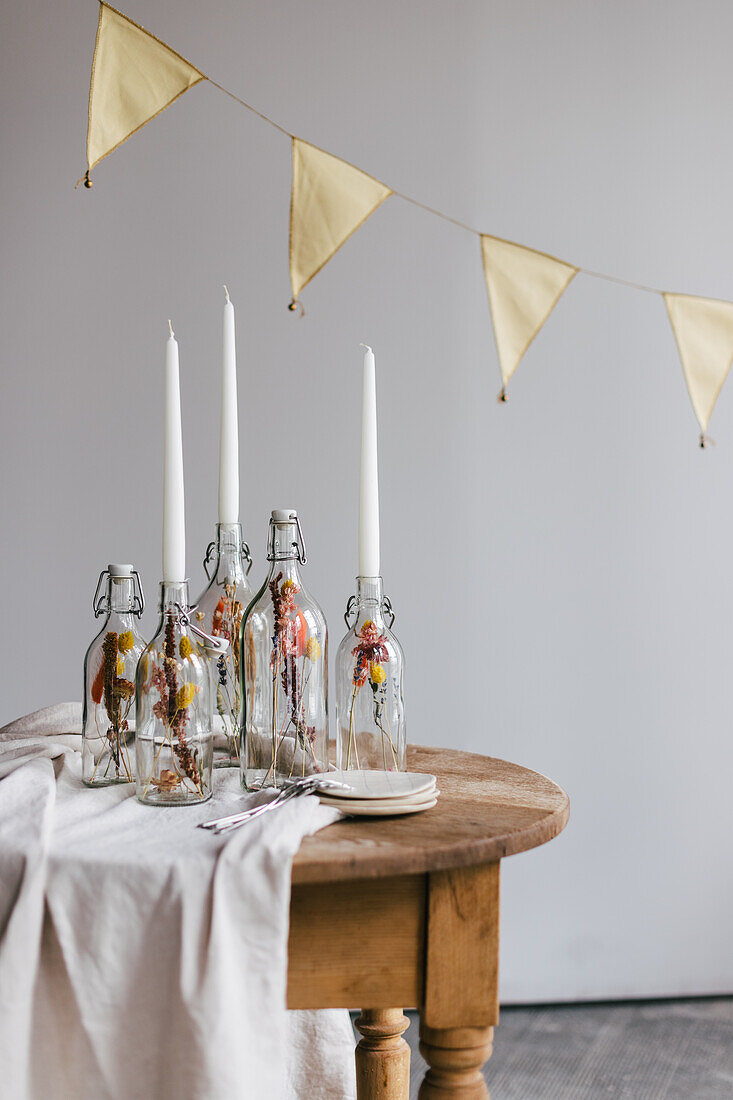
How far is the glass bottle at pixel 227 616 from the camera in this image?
94cm

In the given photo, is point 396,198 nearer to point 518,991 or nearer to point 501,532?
point 501,532

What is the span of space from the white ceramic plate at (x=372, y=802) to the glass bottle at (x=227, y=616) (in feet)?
0.67

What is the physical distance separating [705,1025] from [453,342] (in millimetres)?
1415

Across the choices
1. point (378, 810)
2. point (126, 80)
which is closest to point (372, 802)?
point (378, 810)

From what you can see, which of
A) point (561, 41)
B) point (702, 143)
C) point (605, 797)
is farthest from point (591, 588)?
point (561, 41)

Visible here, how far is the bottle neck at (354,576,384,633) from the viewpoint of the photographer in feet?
2.89

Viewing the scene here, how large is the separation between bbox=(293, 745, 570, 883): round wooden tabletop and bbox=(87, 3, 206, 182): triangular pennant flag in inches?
39.9

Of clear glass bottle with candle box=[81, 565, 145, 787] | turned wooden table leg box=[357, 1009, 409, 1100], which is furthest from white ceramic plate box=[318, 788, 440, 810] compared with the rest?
turned wooden table leg box=[357, 1009, 409, 1100]

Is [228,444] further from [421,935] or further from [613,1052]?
[613,1052]

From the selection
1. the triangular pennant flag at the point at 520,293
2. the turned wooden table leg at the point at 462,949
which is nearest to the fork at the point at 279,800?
the turned wooden table leg at the point at 462,949

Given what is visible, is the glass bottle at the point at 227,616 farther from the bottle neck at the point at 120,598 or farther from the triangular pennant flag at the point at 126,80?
the triangular pennant flag at the point at 126,80

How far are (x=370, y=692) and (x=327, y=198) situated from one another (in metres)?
1.09

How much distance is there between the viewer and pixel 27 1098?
63 centimetres

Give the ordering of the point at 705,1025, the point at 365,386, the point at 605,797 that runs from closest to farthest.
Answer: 1. the point at 365,386
2. the point at 705,1025
3. the point at 605,797
